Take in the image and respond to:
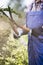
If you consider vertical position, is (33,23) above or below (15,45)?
above

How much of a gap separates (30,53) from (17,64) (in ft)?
0.59

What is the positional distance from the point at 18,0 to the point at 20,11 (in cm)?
12

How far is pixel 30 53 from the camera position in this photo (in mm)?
1978

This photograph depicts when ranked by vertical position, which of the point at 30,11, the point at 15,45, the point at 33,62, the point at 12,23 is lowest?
the point at 33,62

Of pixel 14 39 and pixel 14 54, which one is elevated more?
pixel 14 39

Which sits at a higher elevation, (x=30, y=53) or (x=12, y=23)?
(x=12, y=23)

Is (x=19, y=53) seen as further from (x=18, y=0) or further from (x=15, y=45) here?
(x=18, y=0)

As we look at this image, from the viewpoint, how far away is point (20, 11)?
1965 mm

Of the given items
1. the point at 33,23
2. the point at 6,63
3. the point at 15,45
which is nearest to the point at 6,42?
the point at 15,45

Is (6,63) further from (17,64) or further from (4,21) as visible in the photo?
(4,21)

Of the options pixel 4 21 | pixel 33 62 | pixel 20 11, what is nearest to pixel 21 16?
pixel 20 11

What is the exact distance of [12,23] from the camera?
197 centimetres

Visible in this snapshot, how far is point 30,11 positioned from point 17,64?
572 mm

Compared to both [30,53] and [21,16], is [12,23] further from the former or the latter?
[30,53]
